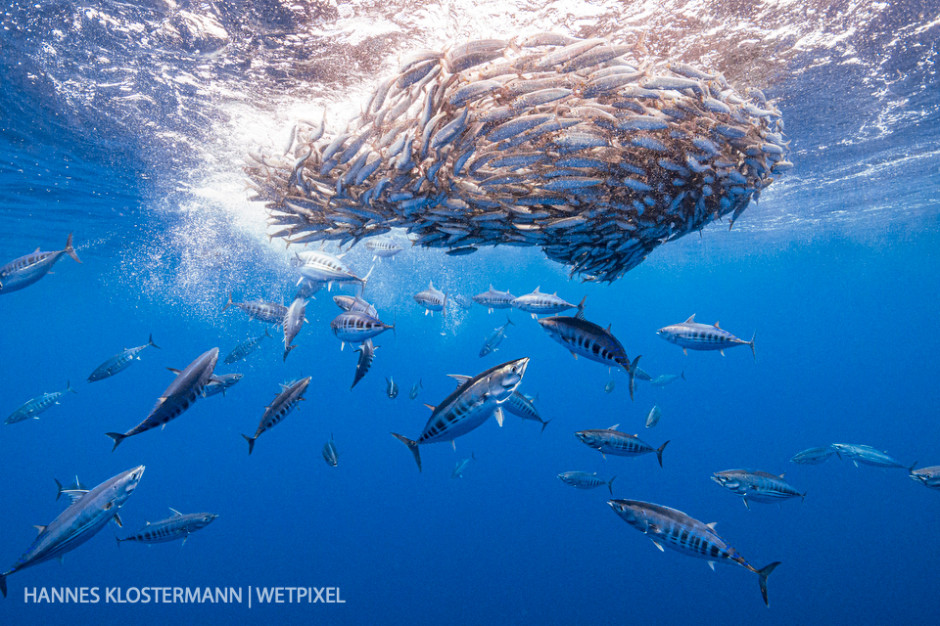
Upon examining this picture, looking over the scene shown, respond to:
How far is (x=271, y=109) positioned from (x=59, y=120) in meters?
5.22

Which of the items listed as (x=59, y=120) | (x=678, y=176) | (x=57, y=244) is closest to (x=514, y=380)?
(x=678, y=176)

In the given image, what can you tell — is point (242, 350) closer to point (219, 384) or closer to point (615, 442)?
point (219, 384)

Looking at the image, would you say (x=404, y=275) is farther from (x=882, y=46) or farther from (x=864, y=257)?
(x=864, y=257)

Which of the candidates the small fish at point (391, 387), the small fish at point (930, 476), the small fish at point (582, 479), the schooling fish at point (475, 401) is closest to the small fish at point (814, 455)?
→ the small fish at point (930, 476)

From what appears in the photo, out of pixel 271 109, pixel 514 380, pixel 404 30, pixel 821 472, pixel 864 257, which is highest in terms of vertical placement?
pixel 404 30

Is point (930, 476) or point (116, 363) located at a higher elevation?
point (116, 363)

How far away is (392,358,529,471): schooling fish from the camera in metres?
3.06

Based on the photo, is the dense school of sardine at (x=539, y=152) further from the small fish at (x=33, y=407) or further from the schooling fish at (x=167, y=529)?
the small fish at (x=33, y=407)

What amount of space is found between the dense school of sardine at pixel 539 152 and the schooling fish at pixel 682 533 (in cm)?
339

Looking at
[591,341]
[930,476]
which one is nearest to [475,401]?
[591,341]

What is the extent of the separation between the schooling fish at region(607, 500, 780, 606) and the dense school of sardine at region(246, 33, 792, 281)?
339cm

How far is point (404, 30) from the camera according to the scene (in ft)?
20.0

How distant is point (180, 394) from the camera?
135 inches

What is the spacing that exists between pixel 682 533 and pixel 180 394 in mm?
5115
